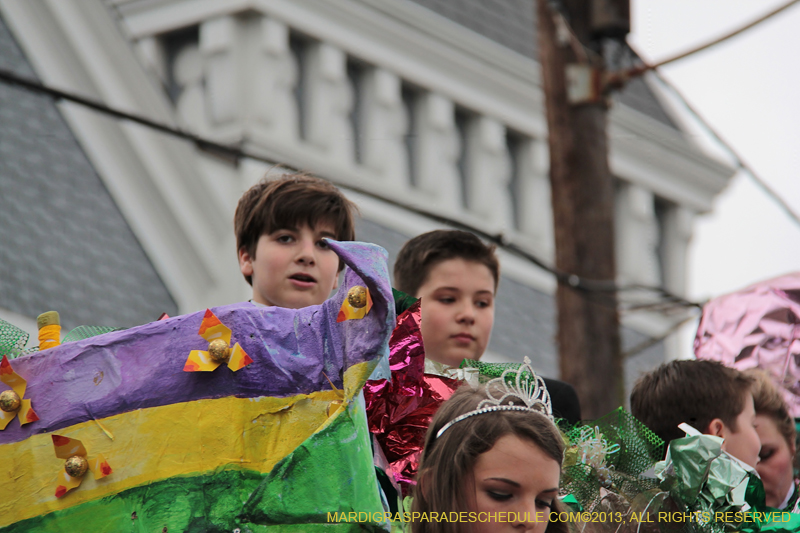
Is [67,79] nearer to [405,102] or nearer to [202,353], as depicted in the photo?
[405,102]

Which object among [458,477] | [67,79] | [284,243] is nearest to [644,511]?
[458,477]

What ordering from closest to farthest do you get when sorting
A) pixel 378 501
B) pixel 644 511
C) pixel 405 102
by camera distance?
pixel 378 501 → pixel 644 511 → pixel 405 102

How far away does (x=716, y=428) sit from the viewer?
312cm

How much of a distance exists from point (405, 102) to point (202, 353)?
22.2 ft

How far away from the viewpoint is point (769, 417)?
340 cm

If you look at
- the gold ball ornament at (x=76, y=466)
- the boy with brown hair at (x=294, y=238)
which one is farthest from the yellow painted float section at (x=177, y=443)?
the boy with brown hair at (x=294, y=238)

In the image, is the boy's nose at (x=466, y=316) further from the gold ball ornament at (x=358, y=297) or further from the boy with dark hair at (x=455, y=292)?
the gold ball ornament at (x=358, y=297)

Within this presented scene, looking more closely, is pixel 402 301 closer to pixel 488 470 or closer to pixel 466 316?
pixel 488 470

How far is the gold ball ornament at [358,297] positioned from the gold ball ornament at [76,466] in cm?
61

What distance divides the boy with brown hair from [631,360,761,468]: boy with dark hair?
0.96 metres

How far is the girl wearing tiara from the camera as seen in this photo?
234 cm

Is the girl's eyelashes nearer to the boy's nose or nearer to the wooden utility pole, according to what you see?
the boy's nose

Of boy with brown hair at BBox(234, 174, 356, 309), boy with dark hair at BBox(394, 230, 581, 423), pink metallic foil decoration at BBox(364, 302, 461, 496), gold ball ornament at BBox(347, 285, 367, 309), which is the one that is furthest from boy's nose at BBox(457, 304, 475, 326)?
gold ball ornament at BBox(347, 285, 367, 309)

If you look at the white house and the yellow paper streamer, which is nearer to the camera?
the yellow paper streamer
